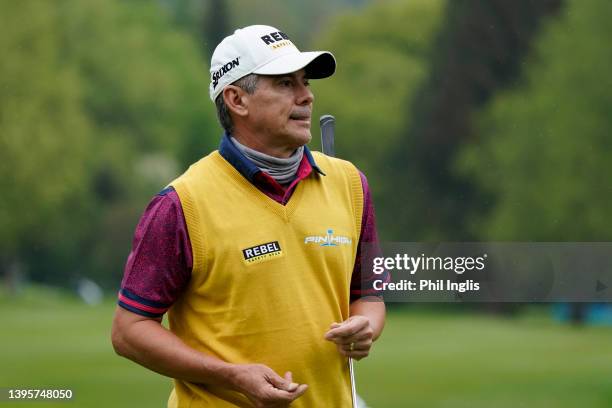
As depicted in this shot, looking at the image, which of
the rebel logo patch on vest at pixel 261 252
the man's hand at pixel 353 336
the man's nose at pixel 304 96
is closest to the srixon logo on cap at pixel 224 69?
the man's nose at pixel 304 96

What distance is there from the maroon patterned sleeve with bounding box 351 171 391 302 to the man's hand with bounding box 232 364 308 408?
0.51 metres

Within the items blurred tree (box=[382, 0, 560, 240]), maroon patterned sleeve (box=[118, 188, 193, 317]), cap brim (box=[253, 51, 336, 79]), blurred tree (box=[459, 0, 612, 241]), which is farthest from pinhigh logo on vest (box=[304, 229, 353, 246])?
blurred tree (box=[382, 0, 560, 240])

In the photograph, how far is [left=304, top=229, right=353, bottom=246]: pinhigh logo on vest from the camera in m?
3.13

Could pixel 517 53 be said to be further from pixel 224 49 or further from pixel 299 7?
pixel 224 49

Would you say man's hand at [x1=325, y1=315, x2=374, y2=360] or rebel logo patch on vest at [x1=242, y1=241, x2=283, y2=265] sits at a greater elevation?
rebel logo patch on vest at [x1=242, y1=241, x2=283, y2=265]

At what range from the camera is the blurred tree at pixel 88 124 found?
24328 mm

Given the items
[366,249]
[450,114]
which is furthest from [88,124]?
[366,249]

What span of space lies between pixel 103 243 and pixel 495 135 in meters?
9.14

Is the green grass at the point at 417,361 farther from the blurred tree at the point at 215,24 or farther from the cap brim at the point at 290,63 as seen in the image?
the cap brim at the point at 290,63

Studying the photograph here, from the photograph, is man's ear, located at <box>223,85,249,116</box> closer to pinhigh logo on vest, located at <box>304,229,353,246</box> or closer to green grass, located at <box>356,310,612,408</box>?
pinhigh logo on vest, located at <box>304,229,353,246</box>

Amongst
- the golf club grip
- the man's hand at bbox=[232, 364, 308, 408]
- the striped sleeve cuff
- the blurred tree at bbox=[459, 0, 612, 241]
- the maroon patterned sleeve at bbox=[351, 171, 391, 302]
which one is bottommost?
the man's hand at bbox=[232, 364, 308, 408]

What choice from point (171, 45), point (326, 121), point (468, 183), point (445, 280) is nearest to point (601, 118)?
point (468, 183)

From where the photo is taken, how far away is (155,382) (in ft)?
48.9

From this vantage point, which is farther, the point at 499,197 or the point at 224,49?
the point at 499,197
